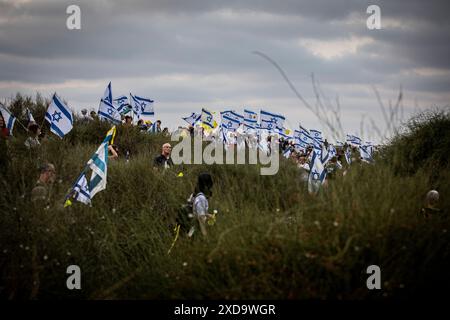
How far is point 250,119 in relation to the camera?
28281 mm

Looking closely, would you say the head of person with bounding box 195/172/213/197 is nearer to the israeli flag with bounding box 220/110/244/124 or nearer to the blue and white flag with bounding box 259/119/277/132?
the blue and white flag with bounding box 259/119/277/132

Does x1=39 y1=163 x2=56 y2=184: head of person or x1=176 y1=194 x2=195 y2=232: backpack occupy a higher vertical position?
x1=39 y1=163 x2=56 y2=184: head of person

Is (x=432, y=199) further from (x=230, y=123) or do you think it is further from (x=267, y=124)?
(x=230, y=123)

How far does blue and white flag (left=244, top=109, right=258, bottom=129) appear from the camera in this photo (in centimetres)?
2816

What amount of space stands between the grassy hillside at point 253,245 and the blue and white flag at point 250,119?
17189 millimetres

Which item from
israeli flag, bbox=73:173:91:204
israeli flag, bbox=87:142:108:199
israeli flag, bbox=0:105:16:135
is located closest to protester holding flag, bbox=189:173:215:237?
israeli flag, bbox=87:142:108:199

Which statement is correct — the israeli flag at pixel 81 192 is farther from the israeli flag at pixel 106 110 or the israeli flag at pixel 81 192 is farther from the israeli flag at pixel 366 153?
the israeli flag at pixel 106 110

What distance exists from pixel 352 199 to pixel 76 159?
8.45 m

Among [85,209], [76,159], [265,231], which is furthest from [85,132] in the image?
[265,231]

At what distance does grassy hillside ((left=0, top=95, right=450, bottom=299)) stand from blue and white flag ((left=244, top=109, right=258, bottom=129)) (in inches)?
677

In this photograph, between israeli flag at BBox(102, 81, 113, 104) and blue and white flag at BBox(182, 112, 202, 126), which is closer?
israeli flag at BBox(102, 81, 113, 104)

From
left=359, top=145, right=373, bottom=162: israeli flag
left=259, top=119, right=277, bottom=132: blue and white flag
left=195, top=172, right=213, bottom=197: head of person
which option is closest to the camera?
left=195, top=172, right=213, bottom=197: head of person

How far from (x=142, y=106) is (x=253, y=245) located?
19517mm
